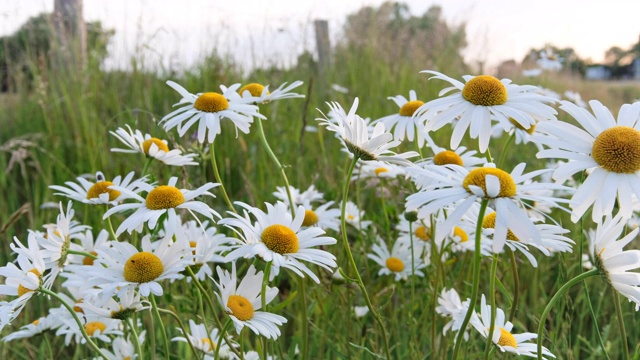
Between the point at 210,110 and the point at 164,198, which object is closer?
the point at 164,198

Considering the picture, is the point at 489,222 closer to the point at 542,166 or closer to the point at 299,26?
the point at 542,166

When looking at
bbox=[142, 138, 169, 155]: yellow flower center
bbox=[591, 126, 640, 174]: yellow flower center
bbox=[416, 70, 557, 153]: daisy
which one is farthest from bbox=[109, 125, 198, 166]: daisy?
bbox=[591, 126, 640, 174]: yellow flower center

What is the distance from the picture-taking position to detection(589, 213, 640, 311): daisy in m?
0.76

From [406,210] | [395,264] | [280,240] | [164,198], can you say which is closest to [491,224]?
[406,210]

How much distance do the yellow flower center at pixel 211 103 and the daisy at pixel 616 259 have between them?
24.5 inches

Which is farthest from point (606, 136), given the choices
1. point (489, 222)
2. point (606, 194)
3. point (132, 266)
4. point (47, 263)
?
point (47, 263)

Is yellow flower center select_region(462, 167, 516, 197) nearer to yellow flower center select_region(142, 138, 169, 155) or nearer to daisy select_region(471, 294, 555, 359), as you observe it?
daisy select_region(471, 294, 555, 359)

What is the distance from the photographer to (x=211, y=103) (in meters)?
1.07

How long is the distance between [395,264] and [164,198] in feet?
2.28

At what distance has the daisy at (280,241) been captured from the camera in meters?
0.81

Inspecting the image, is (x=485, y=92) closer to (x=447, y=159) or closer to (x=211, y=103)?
(x=447, y=159)

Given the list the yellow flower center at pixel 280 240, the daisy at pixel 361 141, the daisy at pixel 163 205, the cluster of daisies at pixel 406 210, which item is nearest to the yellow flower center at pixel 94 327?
the cluster of daisies at pixel 406 210

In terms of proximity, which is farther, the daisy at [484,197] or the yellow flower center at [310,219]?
the yellow flower center at [310,219]

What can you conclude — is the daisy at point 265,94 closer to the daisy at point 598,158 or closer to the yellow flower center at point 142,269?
the yellow flower center at point 142,269
